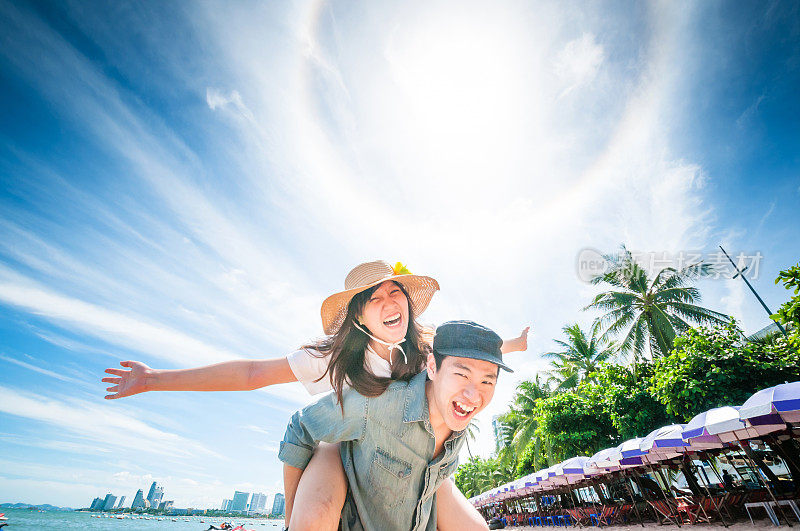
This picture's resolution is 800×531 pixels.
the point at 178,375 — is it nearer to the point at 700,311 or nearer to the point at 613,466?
the point at 613,466

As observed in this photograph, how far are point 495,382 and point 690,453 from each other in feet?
45.2

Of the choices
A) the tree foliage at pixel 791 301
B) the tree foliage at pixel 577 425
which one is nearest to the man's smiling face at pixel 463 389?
the tree foliage at pixel 791 301

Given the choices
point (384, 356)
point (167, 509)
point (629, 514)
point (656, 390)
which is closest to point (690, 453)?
point (656, 390)

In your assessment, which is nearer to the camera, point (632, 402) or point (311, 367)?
point (311, 367)

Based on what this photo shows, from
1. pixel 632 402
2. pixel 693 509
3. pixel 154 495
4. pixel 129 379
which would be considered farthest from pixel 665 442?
pixel 154 495

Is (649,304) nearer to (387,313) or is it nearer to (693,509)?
(693,509)

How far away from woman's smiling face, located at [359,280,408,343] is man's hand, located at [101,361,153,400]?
1.42 meters

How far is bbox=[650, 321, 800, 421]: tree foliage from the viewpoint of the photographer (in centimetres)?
1042

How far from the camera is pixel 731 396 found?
34.5 ft

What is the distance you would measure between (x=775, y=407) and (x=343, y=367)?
8.66m

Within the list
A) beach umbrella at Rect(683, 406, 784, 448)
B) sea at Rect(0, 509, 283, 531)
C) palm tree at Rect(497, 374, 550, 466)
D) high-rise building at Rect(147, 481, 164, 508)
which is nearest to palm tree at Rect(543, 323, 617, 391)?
palm tree at Rect(497, 374, 550, 466)

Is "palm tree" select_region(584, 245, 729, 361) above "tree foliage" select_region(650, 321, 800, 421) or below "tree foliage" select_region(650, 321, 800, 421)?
above

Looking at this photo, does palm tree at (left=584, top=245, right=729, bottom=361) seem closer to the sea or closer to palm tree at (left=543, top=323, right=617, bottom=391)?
palm tree at (left=543, top=323, right=617, bottom=391)

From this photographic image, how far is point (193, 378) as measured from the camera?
2270 millimetres
